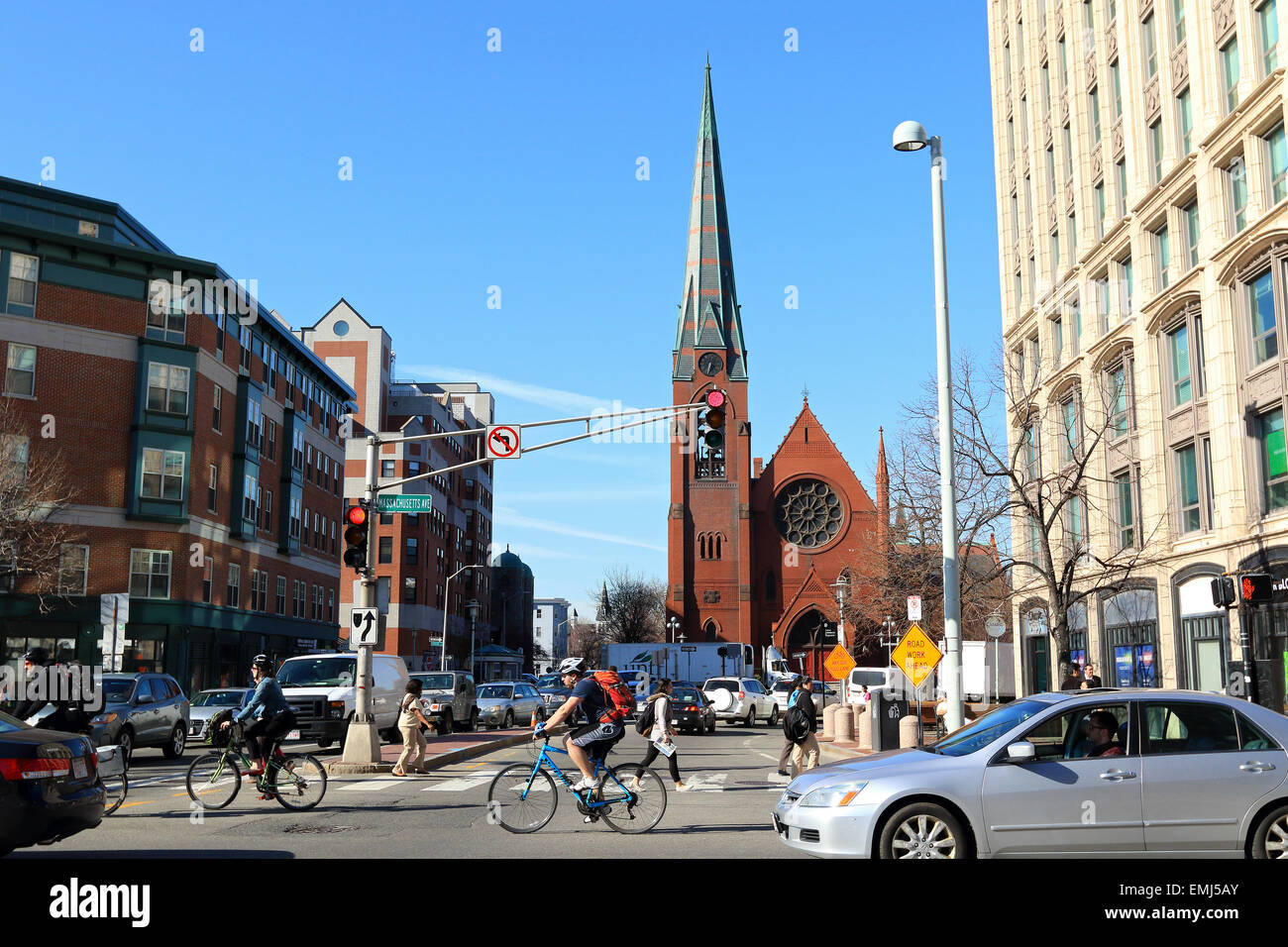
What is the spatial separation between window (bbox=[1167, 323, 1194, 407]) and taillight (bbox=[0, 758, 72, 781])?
86.2ft

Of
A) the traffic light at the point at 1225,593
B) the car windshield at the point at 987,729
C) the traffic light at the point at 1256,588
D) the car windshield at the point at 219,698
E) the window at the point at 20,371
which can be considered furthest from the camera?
the window at the point at 20,371

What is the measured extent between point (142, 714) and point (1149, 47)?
2962cm

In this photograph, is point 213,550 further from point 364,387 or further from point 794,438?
point 794,438

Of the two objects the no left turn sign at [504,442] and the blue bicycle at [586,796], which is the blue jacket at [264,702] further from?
the no left turn sign at [504,442]

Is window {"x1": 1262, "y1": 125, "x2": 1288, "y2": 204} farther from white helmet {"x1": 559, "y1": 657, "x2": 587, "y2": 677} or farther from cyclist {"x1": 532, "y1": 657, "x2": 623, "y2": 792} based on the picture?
cyclist {"x1": 532, "y1": 657, "x2": 623, "y2": 792}

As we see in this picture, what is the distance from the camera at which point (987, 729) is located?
29.5ft

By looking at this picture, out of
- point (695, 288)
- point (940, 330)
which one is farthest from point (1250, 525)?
point (695, 288)

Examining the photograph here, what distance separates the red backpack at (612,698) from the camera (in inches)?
448

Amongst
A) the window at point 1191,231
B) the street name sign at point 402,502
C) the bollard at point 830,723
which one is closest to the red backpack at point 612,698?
the street name sign at point 402,502

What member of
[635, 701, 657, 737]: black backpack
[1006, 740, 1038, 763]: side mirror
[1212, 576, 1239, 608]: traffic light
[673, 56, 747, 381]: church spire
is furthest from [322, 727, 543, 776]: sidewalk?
[673, 56, 747, 381]: church spire

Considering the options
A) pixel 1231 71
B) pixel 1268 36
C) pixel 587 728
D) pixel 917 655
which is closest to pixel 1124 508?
pixel 1231 71

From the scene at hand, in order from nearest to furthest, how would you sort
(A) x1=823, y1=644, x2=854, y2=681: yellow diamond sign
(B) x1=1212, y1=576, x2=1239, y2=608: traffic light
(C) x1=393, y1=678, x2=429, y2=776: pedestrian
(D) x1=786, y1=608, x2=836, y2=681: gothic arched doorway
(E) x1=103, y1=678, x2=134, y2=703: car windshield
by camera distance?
(B) x1=1212, y1=576, x2=1239, y2=608: traffic light < (C) x1=393, y1=678, x2=429, y2=776: pedestrian < (E) x1=103, y1=678, x2=134, y2=703: car windshield < (A) x1=823, y1=644, x2=854, y2=681: yellow diamond sign < (D) x1=786, y1=608, x2=836, y2=681: gothic arched doorway

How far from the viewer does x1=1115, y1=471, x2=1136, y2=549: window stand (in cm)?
3111

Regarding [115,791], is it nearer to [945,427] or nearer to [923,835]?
[923,835]
